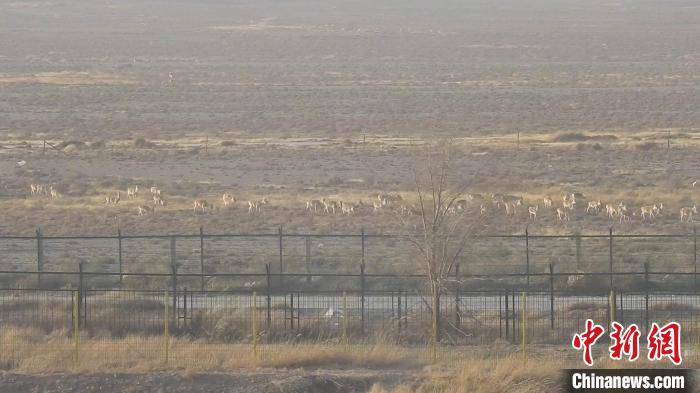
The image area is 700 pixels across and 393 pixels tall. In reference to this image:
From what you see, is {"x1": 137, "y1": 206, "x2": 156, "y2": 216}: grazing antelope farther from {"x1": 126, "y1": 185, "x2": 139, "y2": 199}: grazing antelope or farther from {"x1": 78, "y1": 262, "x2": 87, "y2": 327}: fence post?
{"x1": 78, "y1": 262, "x2": 87, "y2": 327}: fence post

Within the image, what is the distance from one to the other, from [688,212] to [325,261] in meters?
13.1

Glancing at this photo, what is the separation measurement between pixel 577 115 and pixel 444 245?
5592cm

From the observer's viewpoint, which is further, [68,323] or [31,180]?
[31,180]

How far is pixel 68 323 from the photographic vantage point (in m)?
22.5

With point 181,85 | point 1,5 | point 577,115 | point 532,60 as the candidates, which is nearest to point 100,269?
point 577,115

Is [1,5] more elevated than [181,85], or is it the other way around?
[1,5]

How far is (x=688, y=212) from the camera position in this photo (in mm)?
36406

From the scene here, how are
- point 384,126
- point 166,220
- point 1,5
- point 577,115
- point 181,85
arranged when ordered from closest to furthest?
1. point 166,220
2. point 384,126
3. point 577,115
4. point 181,85
5. point 1,5

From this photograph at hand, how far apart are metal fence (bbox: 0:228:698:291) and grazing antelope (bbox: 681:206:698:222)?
3.84 metres

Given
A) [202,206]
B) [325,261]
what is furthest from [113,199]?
[325,261]

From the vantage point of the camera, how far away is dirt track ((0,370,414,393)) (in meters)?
17.5

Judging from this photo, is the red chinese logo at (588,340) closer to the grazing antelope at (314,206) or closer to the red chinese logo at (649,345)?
the red chinese logo at (649,345)

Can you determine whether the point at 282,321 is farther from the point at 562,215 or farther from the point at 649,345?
the point at 562,215

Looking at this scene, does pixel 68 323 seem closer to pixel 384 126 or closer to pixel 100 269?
pixel 100 269
